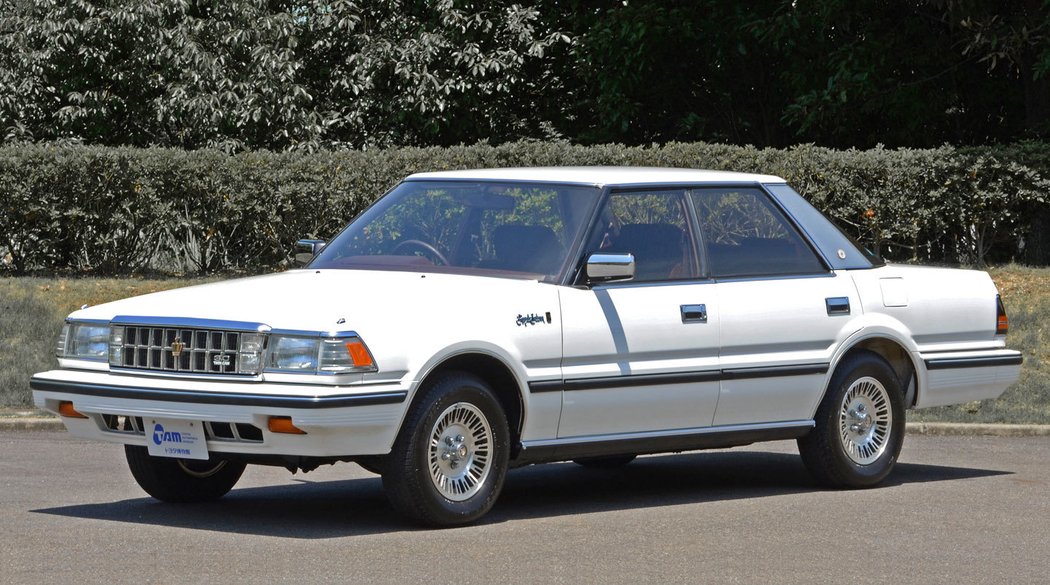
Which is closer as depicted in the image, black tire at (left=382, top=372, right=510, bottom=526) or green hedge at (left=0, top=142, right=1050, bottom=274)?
black tire at (left=382, top=372, right=510, bottom=526)

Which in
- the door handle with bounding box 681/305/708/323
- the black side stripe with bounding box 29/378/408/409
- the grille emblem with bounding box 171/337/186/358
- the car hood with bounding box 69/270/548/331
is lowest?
the black side stripe with bounding box 29/378/408/409

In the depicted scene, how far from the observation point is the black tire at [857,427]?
10.4 meters

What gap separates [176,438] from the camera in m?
8.54

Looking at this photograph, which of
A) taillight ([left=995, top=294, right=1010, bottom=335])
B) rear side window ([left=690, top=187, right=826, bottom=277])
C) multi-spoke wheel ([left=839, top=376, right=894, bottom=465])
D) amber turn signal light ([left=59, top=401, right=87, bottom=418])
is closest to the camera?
amber turn signal light ([left=59, top=401, right=87, bottom=418])

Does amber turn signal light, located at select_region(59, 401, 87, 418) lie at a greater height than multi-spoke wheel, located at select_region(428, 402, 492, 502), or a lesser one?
Result: greater

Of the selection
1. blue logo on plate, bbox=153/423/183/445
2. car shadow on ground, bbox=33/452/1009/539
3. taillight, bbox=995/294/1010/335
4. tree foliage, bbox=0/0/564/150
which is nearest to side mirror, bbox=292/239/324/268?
car shadow on ground, bbox=33/452/1009/539

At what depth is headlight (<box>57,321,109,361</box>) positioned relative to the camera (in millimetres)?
8898

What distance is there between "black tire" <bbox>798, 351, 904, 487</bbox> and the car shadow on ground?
7.4 inches

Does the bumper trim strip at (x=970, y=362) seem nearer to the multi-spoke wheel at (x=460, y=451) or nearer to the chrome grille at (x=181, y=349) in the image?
the multi-spoke wheel at (x=460, y=451)

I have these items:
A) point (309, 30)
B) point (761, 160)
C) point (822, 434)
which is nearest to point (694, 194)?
point (822, 434)

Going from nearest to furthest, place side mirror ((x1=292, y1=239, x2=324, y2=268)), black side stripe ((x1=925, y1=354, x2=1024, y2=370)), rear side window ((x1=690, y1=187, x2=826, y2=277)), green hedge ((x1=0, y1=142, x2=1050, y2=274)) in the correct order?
rear side window ((x1=690, y1=187, x2=826, y2=277)) → side mirror ((x1=292, y1=239, x2=324, y2=268)) → black side stripe ((x1=925, y1=354, x2=1024, y2=370)) → green hedge ((x1=0, y1=142, x2=1050, y2=274))

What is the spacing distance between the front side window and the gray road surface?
126 cm

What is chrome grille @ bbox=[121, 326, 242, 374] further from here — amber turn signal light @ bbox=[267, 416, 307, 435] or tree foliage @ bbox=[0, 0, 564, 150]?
tree foliage @ bbox=[0, 0, 564, 150]

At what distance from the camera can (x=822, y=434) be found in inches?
409
